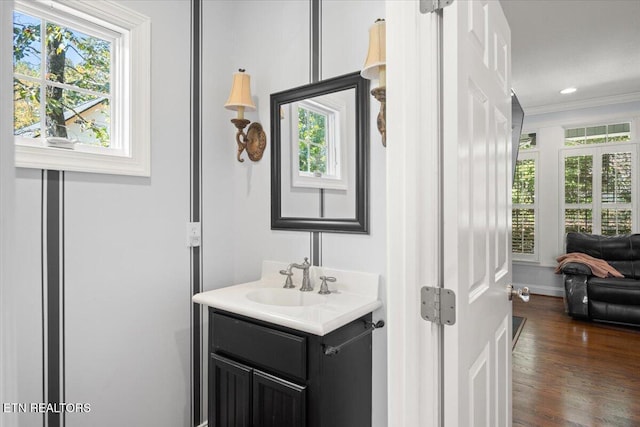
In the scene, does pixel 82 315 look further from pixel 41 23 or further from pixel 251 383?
pixel 41 23

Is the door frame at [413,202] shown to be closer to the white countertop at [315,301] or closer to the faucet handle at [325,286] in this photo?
the white countertop at [315,301]

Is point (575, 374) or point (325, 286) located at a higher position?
point (325, 286)

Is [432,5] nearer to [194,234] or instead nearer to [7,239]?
[7,239]

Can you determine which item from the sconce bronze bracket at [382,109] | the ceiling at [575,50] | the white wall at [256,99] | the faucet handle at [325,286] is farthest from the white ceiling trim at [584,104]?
the faucet handle at [325,286]

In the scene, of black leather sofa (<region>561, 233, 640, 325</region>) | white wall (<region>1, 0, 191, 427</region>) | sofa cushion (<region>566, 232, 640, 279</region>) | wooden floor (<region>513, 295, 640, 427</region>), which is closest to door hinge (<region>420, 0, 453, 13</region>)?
white wall (<region>1, 0, 191, 427</region>)

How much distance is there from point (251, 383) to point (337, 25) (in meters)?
1.70

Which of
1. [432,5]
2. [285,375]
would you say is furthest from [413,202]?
[285,375]

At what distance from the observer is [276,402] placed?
140cm

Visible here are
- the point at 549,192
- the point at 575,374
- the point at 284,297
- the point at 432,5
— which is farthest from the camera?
the point at 549,192

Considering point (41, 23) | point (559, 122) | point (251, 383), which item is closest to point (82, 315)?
point (251, 383)

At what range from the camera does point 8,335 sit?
352 mm

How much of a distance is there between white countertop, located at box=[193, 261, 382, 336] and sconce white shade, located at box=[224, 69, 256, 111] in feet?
2.89

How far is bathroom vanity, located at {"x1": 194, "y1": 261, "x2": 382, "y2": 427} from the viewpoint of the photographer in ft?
4.32

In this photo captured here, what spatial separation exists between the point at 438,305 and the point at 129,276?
143 cm
